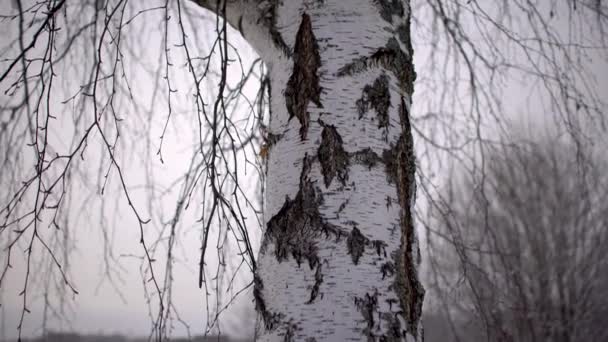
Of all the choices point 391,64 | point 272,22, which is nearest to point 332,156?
point 391,64

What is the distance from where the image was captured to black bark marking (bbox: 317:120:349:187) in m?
0.77

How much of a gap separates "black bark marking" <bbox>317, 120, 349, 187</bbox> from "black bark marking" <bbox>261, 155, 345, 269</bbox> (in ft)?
0.09

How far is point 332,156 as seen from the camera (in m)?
0.78

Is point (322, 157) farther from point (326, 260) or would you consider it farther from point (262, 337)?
point (262, 337)

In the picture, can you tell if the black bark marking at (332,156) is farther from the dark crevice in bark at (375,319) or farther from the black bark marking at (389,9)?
the black bark marking at (389,9)

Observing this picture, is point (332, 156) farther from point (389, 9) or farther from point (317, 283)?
point (389, 9)

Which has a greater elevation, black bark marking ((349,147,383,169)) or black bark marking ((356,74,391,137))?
black bark marking ((356,74,391,137))

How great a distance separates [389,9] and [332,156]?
1.29 ft

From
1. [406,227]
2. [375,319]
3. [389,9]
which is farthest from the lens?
[389,9]

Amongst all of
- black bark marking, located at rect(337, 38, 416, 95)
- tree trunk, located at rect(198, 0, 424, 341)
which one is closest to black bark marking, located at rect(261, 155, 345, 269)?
tree trunk, located at rect(198, 0, 424, 341)

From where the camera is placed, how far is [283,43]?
90cm

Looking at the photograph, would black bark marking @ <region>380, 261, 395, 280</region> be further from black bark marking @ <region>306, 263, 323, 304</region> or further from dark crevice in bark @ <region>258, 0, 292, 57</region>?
dark crevice in bark @ <region>258, 0, 292, 57</region>

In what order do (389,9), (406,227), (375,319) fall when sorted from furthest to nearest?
(389,9), (406,227), (375,319)

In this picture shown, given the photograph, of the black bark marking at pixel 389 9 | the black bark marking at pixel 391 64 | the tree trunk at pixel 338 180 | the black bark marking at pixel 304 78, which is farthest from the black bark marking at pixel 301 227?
the black bark marking at pixel 389 9
